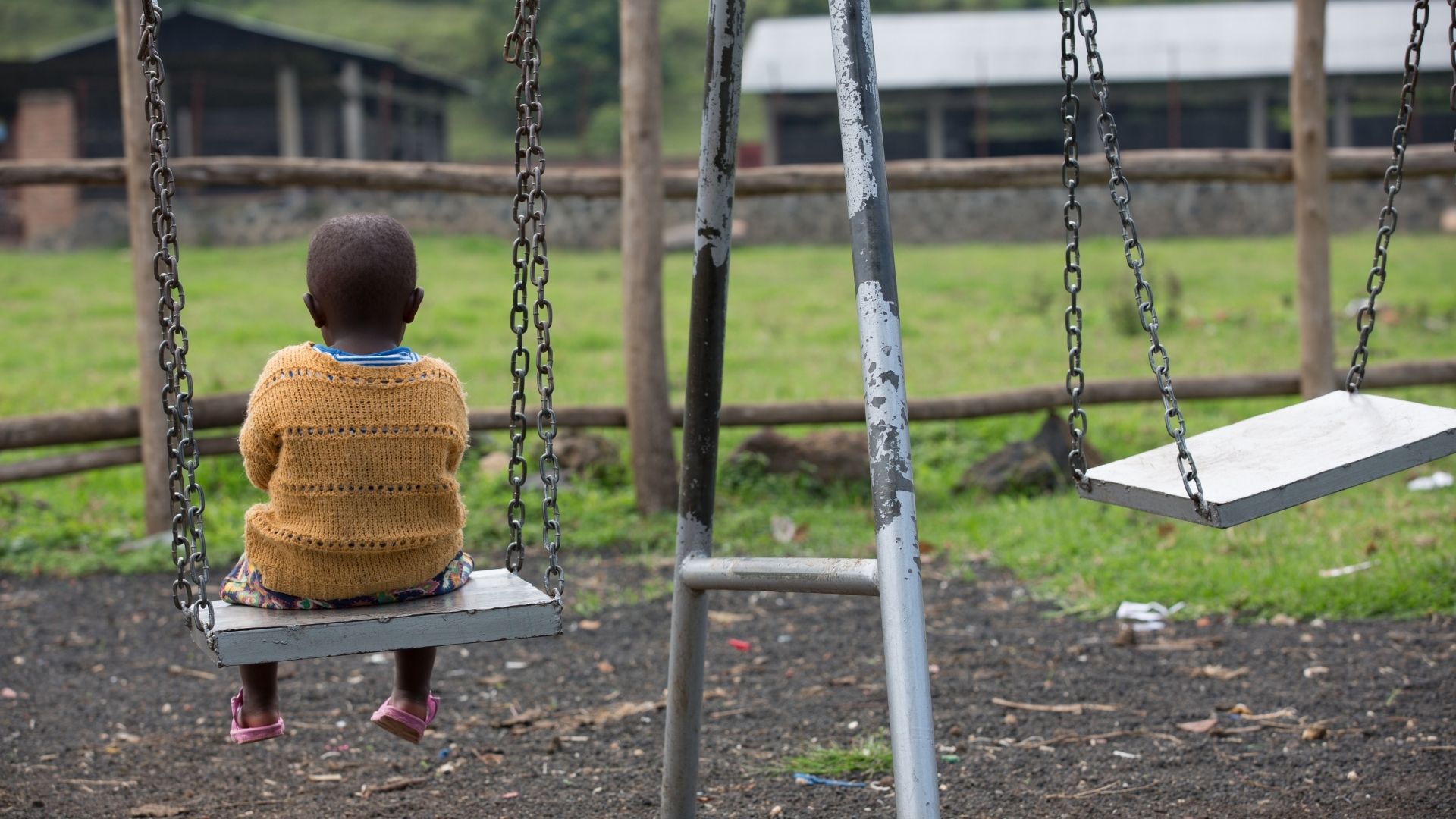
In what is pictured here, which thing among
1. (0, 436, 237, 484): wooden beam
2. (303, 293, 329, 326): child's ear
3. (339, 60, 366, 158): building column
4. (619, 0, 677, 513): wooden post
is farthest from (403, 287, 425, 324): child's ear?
(339, 60, 366, 158): building column

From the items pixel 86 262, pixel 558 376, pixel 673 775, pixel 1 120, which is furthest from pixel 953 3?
pixel 673 775

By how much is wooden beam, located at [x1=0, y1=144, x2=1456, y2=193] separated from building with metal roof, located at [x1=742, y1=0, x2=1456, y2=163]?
59.4 feet

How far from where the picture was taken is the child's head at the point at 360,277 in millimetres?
2340

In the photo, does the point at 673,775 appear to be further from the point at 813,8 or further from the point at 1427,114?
the point at 813,8

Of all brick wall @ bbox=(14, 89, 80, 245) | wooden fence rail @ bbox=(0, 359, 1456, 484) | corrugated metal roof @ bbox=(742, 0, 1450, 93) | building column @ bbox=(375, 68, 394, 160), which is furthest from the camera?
building column @ bbox=(375, 68, 394, 160)

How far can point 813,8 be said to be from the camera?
44.6 m

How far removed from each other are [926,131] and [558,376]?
17229 millimetres

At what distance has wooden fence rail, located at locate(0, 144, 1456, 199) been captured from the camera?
562 cm

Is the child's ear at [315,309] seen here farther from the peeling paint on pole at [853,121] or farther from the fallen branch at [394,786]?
the fallen branch at [394,786]

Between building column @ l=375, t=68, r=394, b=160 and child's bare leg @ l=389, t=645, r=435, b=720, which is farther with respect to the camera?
building column @ l=375, t=68, r=394, b=160

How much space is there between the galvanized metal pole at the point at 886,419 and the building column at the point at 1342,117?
24072 millimetres

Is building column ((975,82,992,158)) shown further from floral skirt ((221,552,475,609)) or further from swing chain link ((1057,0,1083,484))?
floral skirt ((221,552,475,609))

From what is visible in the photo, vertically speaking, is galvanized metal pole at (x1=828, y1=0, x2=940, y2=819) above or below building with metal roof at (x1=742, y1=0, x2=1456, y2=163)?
below

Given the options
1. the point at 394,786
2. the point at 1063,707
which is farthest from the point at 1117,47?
the point at 394,786
